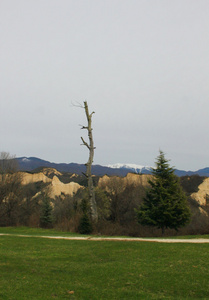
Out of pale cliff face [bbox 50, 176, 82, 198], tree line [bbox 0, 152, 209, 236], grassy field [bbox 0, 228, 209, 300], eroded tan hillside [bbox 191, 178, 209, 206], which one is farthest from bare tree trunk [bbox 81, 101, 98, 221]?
pale cliff face [bbox 50, 176, 82, 198]

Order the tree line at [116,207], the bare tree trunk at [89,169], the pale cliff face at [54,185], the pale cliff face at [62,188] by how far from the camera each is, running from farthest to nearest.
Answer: the pale cliff face at [62,188], the pale cliff face at [54,185], the bare tree trunk at [89,169], the tree line at [116,207]

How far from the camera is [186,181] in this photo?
185 feet

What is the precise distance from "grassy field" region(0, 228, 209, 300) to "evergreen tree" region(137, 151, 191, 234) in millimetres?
12552

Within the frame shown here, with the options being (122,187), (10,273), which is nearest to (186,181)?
(122,187)

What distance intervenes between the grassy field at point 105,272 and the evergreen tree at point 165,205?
1255 centimetres

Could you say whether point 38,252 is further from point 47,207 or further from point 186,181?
point 186,181

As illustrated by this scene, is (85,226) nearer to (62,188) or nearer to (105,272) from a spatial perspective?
(105,272)

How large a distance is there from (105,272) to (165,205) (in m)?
16.9

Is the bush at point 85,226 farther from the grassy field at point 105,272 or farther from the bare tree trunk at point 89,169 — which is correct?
the grassy field at point 105,272

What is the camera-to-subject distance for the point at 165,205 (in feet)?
78.3

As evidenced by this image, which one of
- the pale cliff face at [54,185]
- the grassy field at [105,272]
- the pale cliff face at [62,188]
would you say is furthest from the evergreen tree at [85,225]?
the pale cliff face at [62,188]

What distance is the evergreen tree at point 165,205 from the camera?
24.0 m

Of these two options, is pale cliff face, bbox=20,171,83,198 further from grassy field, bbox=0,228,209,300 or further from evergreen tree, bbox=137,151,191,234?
grassy field, bbox=0,228,209,300

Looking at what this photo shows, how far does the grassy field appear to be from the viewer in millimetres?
6184
